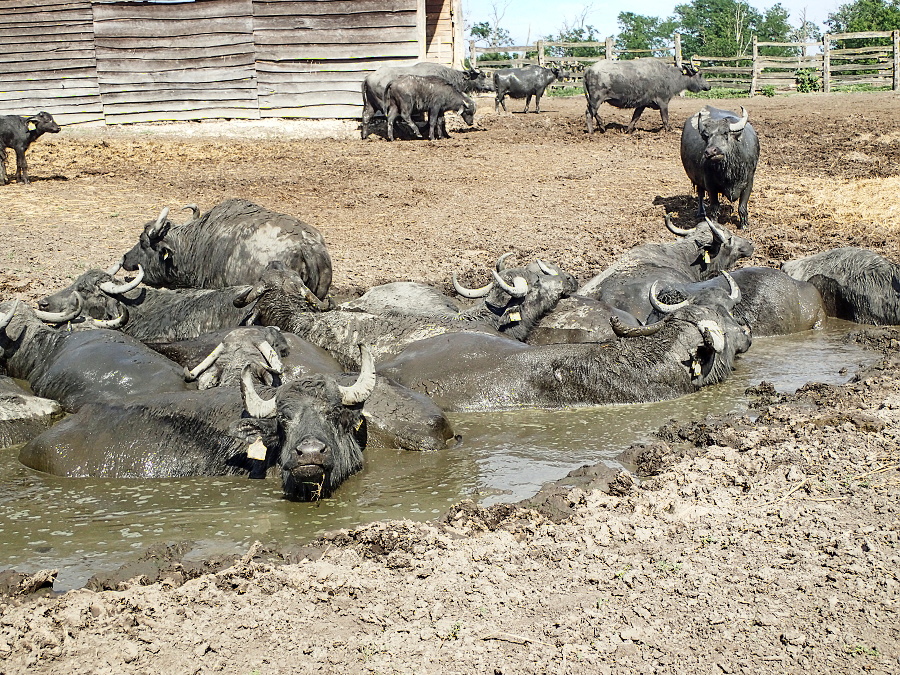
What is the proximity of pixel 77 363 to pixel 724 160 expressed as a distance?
872 cm

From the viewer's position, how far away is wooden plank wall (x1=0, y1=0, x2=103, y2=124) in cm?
2328

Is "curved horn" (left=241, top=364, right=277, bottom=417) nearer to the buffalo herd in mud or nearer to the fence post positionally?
the buffalo herd in mud

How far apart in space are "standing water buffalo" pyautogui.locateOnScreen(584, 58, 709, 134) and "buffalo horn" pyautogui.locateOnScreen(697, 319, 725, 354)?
51.7 feet

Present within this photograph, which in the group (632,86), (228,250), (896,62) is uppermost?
(896,62)

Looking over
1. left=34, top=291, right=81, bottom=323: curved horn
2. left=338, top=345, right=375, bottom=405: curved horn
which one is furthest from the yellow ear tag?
left=34, top=291, right=81, bottom=323: curved horn

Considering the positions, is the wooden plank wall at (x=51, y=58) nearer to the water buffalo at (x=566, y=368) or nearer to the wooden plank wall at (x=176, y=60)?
the wooden plank wall at (x=176, y=60)

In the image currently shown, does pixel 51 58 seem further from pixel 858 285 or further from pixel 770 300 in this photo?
pixel 858 285

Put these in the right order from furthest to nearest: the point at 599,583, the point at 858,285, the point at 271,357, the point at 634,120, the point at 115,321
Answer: the point at 634,120 → the point at 858,285 → the point at 115,321 → the point at 271,357 → the point at 599,583

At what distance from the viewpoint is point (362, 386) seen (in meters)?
5.53

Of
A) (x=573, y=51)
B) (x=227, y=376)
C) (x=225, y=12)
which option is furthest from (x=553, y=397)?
(x=573, y=51)

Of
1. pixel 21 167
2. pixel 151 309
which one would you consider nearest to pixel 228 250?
pixel 151 309

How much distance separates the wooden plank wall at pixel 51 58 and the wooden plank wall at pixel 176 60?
1.21 feet

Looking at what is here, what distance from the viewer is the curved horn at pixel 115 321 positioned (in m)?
8.35

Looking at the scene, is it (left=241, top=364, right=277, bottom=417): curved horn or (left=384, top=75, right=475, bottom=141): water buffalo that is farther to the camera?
(left=384, top=75, right=475, bottom=141): water buffalo
